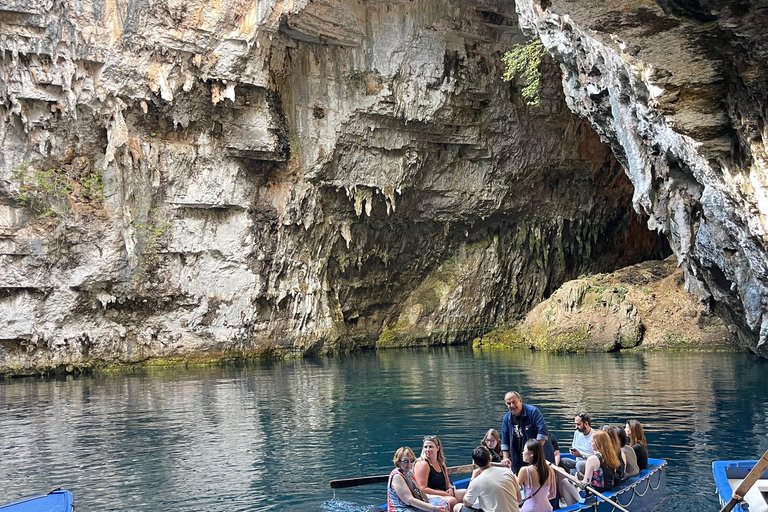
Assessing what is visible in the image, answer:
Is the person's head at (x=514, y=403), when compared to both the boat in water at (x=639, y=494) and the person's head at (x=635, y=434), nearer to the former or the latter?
the boat in water at (x=639, y=494)

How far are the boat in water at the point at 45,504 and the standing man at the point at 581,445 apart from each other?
5916mm

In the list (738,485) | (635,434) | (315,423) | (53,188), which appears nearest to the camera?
(738,485)

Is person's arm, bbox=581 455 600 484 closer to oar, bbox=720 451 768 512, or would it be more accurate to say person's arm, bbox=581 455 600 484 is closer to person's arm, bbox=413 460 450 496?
person's arm, bbox=413 460 450 496

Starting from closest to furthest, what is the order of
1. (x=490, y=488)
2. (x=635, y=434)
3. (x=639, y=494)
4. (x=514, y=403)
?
(x=490, y=488) → (x=514, y=403) → (x=639, y=494) → (x=635, y=434)

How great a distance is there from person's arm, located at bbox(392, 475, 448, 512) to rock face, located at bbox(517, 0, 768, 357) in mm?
5400

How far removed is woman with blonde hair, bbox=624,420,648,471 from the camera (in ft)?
30.8

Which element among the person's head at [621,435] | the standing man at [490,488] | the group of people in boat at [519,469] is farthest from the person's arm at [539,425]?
the standing man at [490,488]

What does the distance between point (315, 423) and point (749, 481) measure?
10017 mm

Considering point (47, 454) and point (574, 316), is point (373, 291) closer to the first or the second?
point (574, 316)

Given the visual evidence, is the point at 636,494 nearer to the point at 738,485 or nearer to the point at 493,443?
the point at 493,443

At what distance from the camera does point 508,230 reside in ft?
125

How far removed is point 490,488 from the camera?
6.82 metres

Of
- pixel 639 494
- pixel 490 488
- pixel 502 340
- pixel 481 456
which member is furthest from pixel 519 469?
pixel 502 340

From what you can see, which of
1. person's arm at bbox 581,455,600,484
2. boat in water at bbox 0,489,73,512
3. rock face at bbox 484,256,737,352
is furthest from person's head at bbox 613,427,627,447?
rock face at bbox 484,256,737,352
